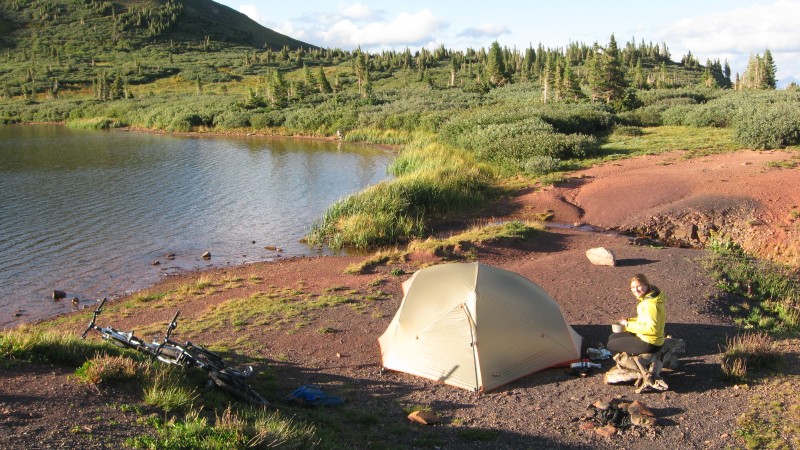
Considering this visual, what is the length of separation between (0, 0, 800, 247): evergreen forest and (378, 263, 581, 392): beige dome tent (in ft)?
33.3

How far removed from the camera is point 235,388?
7.89m

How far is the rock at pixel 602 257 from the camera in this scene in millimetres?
15172

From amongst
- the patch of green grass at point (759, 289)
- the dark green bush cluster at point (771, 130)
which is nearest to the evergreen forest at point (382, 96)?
the dark green bush cluster at point (771, 130)

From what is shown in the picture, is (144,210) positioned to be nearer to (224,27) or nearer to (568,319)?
(568,319)

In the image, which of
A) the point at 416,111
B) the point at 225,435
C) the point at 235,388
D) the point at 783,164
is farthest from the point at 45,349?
the point at 416,111

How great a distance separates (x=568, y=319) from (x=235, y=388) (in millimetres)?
6830

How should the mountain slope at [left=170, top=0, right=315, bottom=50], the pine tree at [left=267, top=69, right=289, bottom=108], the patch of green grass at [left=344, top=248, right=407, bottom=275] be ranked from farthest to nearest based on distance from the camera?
Answer: 1. the mountain slope at [left=170, top=0, right=315, bottom=50]
2. the pine tree at [left=267, top=69, right=289, bottom=108]
3. the patch of green grass at [left=344, top=248, right=407, bottom=275]

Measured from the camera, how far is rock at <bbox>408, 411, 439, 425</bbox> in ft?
26.7

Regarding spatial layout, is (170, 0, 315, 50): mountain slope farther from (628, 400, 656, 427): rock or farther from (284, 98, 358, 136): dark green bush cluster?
(628, 400, 656, 427): rock

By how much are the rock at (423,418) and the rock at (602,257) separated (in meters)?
8.44

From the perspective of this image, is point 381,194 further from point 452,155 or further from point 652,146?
point 652,146

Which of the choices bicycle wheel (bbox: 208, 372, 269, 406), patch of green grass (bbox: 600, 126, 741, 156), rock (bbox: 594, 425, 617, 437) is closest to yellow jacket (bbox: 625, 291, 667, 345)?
rock (bbox: 594, 425, 617, 437)

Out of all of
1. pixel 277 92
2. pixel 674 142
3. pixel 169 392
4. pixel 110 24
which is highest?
pixel 110 24

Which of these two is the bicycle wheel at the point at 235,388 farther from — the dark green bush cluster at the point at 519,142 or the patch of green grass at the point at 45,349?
the dark green bush cluster at the point at 519,142
